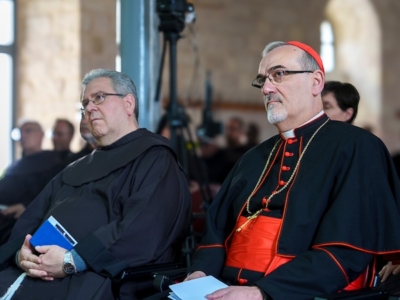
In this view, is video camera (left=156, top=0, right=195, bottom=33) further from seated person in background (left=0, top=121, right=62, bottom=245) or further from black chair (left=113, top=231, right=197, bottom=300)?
black chair (left=113, top=231, right=197, bottom=300)

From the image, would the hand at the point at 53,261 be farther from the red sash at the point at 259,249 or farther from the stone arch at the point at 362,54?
the stone arch at the point at 362,54

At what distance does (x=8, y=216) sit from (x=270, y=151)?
6.93ft

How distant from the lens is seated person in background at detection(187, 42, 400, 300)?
2816mm

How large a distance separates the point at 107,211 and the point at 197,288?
817 millimetres

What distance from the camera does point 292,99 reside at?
10.2 feet

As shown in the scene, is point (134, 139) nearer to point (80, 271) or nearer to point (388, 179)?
point (80, 271)

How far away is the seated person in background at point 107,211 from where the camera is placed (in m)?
3.35

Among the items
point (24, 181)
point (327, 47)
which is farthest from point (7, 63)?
point (327, 47)

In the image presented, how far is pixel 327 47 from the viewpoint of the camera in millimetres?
12992

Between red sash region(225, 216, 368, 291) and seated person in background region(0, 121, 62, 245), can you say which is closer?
red sash region(225, 216, 368, 291)

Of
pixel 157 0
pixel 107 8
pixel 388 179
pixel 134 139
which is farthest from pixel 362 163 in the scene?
pixel 107 8

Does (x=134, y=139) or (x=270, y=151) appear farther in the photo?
(x=134, y=139)

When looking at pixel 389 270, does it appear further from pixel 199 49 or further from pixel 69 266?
pixel 199 49

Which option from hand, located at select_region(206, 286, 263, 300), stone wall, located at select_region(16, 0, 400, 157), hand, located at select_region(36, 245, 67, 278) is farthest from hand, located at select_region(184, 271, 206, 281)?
stone wall, located at select_region(16, 0, 400, 157)
